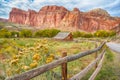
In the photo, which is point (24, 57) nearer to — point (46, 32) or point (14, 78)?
point (14, 78)

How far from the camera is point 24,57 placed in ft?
15.6

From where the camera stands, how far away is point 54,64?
353cm

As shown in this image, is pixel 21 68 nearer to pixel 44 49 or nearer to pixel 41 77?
pixel 41 77

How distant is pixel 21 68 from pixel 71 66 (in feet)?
15.2

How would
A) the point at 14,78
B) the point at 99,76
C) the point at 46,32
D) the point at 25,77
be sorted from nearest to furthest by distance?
the point at 14,78 < the point at 25,77 < the point at 99,76 < the point at 46,32

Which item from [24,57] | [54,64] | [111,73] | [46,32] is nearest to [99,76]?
[111,73]

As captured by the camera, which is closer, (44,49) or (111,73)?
(44,49)

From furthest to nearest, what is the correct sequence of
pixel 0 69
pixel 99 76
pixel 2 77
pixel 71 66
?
pixel 71 66 < pixel 99 76 < pixel 0 69 < pixel 2 77

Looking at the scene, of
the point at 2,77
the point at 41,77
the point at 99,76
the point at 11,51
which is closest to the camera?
the point at 41,77

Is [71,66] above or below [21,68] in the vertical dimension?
below

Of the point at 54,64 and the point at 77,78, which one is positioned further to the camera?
the point at 77,78

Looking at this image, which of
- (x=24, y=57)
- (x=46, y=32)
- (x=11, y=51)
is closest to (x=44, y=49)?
(x=24, y=57)

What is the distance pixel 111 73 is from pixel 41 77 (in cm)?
492

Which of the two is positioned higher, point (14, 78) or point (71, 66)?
point (14, 78)
